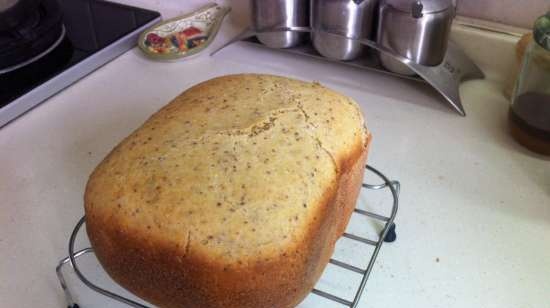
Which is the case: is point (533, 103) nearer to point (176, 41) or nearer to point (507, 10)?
point (507, 10)

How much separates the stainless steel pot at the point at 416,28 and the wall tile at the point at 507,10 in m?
0.12

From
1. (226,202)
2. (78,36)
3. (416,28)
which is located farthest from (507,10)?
(78,36)

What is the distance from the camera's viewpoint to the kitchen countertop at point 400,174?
66cm

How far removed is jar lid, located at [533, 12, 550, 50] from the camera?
0.76 metres

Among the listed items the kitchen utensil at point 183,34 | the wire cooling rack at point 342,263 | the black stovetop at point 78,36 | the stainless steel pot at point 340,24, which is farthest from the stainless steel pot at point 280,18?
the wire cooling rack at point 342,263

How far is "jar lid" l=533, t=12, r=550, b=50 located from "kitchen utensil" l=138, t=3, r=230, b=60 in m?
0.69

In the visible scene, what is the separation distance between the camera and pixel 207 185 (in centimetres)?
53

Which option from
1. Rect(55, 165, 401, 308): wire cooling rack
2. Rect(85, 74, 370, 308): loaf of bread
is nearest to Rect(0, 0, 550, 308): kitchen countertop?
Rect(55, 165, 401, 308): wire cooling rack

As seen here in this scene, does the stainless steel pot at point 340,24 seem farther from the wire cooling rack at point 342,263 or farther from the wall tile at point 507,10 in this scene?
the wire cooling rack at point 342,263

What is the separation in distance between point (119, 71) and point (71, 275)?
0.56 m

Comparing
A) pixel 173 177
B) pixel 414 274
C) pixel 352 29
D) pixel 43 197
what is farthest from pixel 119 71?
pixel 414 274

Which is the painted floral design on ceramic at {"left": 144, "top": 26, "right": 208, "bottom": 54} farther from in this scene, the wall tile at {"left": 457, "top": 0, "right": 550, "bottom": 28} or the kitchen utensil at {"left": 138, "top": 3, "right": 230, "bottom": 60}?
the wall tile at {"left": 457, "top": 0, "right": 550, "bottom": 28}

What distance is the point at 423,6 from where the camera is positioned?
87 cm

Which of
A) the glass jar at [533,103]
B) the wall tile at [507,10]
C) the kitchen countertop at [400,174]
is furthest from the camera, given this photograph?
the wall tile at [507,10]
